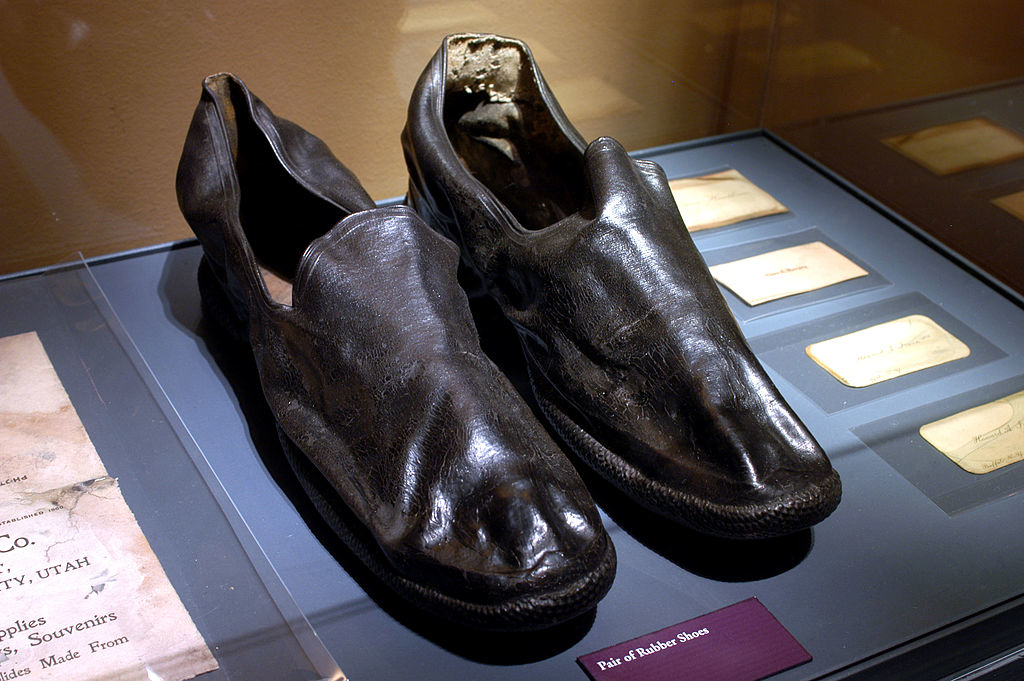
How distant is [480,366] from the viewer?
988 mm

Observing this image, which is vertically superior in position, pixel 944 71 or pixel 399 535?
pixel 944 71

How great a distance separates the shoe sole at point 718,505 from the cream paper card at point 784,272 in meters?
0.46

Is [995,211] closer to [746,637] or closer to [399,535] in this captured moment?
[746,637]

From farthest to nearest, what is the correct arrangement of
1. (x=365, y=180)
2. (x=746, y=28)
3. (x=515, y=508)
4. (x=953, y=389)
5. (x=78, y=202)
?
(x=746, y=28) < (x=365, y=180) < (x=78, y=202) < (x=953, y=389) < (x=515, y=508)

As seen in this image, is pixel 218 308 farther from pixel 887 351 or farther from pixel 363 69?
pixel 887 351

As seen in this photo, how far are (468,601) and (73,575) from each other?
356 millimetres

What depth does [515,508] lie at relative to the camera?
0.86 metres

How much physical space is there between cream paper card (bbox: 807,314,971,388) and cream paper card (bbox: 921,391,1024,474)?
0.09m

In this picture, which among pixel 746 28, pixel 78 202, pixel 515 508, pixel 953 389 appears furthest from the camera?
pixel 746 28

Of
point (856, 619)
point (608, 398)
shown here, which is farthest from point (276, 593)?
point (856, 619)

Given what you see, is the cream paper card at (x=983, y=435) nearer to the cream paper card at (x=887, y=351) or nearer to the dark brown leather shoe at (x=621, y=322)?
the cream paper card at (x=887, y=351)

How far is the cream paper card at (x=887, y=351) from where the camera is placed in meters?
1.28

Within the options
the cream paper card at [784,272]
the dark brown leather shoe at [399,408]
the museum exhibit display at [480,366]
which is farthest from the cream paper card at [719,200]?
the dark brown leather shoe at [399,408]

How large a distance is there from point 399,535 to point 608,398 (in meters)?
0.28
